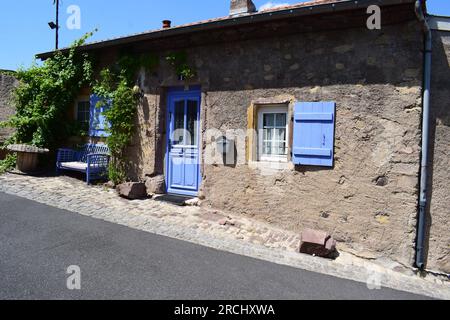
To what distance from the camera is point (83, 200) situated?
5.99 m

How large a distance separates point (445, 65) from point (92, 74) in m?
7.25

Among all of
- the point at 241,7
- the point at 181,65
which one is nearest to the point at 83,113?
the point at 181,65

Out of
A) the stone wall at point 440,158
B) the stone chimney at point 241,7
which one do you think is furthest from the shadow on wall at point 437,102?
the stone chimney at point 241,7

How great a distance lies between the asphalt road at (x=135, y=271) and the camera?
2.97 metres

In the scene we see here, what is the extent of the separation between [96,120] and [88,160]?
4.16 feet

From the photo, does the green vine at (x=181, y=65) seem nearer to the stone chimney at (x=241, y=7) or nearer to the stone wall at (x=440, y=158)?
the stone chimney at (x=241, y=7)

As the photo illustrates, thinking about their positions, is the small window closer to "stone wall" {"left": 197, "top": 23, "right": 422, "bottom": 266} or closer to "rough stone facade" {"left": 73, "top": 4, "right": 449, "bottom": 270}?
"rough stone facade" {"left": 73, "top": 4, "right": 449, "bottom": 270}

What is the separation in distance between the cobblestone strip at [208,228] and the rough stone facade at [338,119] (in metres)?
0.34

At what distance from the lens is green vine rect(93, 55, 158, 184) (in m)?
6.97

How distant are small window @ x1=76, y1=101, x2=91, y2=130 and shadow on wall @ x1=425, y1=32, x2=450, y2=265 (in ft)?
24.6

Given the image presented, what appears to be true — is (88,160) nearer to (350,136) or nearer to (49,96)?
(49,96)

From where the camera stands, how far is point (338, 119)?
190 inches

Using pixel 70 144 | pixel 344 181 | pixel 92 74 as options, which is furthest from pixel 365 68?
pixel 70 144
